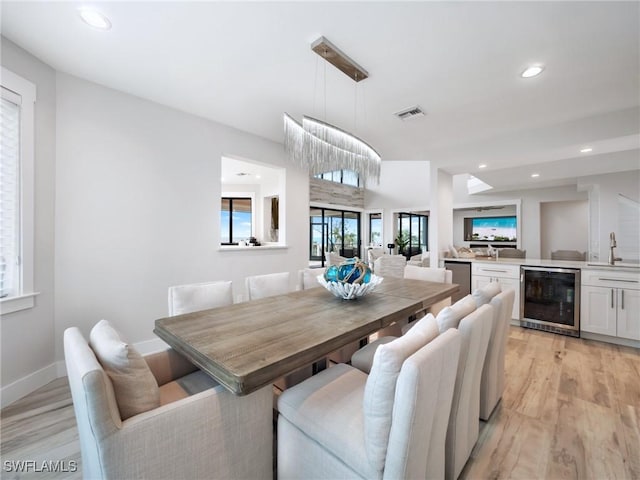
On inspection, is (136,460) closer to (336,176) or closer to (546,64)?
(546,64)

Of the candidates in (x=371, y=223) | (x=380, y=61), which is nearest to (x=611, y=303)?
(x=380, y=61)

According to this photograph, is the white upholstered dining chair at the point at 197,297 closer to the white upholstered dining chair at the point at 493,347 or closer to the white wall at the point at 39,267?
the white wall at the point at 39,267

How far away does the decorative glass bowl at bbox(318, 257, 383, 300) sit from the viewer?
6.92 feet

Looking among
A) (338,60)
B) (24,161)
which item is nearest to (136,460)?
(24,161)

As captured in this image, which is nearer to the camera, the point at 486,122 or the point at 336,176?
the point at 486,122

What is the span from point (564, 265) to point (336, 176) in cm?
674

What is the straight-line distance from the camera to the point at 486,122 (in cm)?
334

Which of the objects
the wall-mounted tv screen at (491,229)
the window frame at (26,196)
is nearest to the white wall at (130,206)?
the window frame at (26,196)

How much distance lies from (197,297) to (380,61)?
228 centimetres

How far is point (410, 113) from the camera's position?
3092 millimetres

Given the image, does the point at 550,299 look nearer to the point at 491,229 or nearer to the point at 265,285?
the point at 265,285

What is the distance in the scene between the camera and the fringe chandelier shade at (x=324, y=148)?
7.22ft

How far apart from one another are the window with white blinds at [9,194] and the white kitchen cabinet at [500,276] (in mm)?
5019

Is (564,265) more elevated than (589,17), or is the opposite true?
(589,17)
